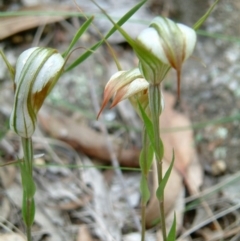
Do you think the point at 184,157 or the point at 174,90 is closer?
the point at 184,157

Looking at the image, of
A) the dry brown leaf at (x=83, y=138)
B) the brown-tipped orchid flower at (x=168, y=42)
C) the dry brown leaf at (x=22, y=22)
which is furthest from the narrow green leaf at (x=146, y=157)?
the dry brown leaf at (x=22, y=22)

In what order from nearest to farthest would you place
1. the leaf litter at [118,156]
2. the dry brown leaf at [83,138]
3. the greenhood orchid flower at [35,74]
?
the greenhood orchid flower at [35,74], the leaf litter at [118,156], the dry brown leaf at [83,138]

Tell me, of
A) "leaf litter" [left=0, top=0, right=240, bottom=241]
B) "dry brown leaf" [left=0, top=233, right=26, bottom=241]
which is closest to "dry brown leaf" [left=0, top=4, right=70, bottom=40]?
"leaf litter" [left=0, top=0, right=240, bottom=241]

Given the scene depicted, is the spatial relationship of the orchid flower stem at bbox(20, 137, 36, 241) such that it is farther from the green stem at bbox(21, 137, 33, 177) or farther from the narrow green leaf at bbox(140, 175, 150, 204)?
the narrow green leaf at bbox(140, 175, 150, 204)

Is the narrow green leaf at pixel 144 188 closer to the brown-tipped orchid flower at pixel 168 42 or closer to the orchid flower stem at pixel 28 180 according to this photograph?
the orchid flower stem at pixel 28 180

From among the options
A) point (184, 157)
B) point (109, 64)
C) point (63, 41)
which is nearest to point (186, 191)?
point (184, 157)

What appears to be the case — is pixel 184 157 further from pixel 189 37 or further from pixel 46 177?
pixel 189 37

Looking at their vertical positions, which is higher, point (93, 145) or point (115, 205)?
point (93, 145)

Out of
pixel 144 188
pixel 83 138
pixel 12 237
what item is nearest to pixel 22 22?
pixel 83 138

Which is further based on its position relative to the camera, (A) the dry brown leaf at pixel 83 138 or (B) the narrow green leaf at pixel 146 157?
(A) the dry brown leaf at pixel 83 138

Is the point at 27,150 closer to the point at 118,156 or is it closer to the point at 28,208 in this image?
the point at 28,208
